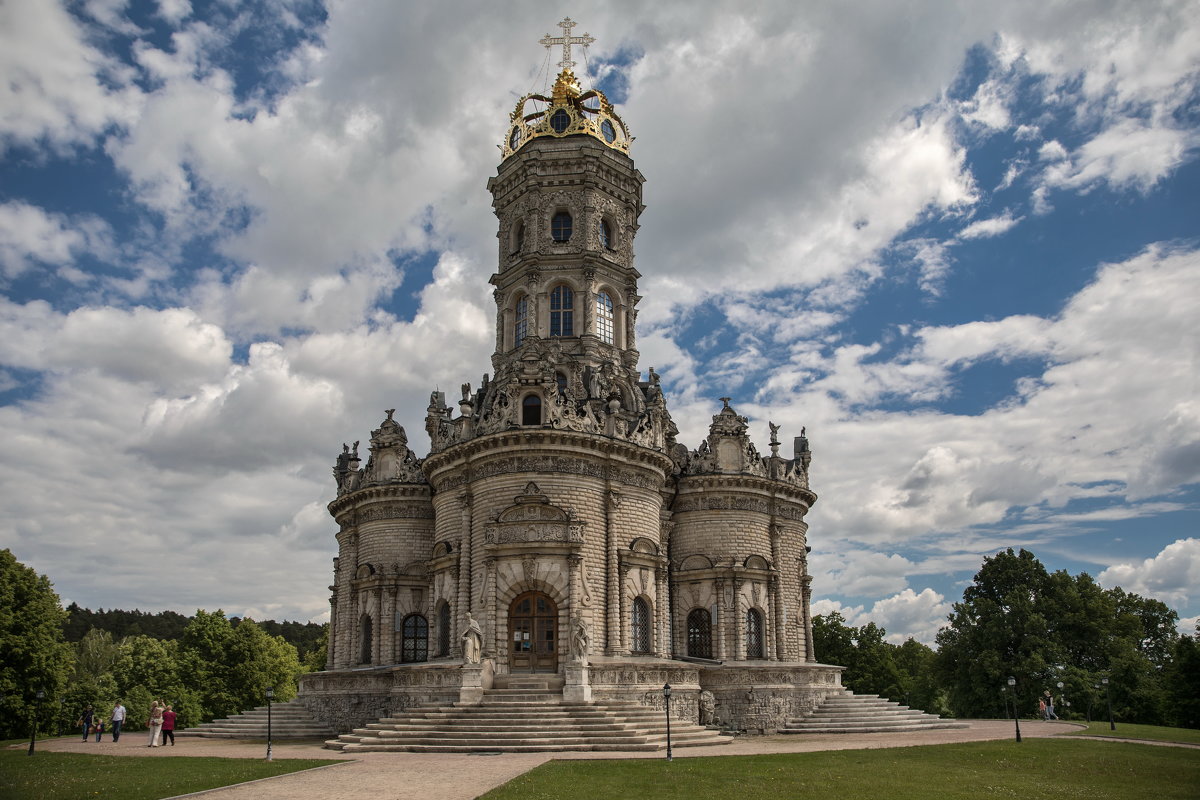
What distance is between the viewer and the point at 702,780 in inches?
771

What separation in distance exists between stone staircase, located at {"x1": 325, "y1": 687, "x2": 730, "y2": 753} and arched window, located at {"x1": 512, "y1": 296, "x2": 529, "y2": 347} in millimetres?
19610

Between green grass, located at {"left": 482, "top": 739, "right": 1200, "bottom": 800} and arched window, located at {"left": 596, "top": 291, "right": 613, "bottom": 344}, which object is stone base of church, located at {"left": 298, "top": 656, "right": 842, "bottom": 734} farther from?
arched window, located at {"left": 596, "top": 291, "right": 613, "bottom": 344}

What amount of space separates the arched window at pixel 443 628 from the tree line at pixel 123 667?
1401cm

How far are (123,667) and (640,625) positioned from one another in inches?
1625

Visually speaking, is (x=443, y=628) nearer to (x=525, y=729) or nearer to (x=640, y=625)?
(x=640, y=625)

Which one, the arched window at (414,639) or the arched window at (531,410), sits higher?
the arched window at (531,410)

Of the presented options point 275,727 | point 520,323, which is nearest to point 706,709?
point 275,727

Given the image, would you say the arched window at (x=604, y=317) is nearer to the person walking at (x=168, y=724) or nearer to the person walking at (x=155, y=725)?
the person walking at (x=168, y=724)

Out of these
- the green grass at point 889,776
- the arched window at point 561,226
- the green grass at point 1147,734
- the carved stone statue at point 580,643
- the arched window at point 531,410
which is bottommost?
the green grass at point 1147,734

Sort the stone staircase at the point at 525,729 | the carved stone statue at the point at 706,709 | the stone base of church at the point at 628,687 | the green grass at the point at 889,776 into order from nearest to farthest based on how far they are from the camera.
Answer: the green grass at the point at 889,776
the stone staircase at the point at 525,729
the stone base of church at the point at 628,687
the carved stone statue at the point at 706,709

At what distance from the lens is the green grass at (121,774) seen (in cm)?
1814

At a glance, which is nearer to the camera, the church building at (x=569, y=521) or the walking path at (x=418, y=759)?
the walking path at (x=418, y=759)

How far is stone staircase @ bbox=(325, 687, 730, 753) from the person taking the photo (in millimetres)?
26516

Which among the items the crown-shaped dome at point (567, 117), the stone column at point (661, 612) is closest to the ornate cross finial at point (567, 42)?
the crown-shaped dome at point (567, 117)
